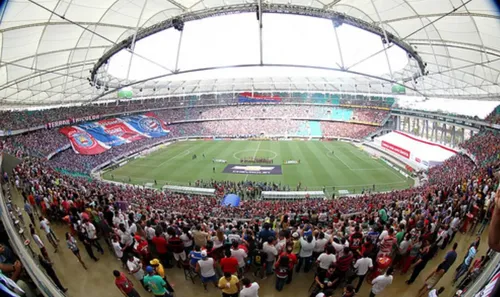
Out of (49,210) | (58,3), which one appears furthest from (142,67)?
(49,210)

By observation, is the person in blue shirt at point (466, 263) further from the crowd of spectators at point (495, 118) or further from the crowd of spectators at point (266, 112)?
the crowd of spectators at point (266, 112)

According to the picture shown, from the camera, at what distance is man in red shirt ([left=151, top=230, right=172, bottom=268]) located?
18.2 feet

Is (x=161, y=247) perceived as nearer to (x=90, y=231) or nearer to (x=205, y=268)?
(x=205, y=268)

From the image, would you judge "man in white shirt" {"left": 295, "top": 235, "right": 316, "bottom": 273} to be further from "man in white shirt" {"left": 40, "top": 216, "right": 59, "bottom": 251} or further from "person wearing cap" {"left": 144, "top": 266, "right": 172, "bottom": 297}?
"man in white shirt" {"left": 40, "top": 216, "right": 59, "bottom": 251}

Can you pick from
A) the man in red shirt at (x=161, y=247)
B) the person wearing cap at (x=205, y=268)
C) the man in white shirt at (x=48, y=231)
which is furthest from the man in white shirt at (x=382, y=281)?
the man in white shirt at (x=48, y=231)

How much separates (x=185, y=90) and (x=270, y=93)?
71.5 feet

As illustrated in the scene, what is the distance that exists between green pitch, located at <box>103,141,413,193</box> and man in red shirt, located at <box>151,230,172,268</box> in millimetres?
20936

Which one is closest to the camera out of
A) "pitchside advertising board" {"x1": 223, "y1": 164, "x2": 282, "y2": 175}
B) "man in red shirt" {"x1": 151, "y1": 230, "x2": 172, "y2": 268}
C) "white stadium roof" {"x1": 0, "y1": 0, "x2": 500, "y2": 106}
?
"man in red shirt" {"x1": 151, "y1": 230, "x2": 172, "y2": 268}

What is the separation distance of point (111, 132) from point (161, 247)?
42531mm

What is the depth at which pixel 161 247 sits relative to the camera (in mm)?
5586

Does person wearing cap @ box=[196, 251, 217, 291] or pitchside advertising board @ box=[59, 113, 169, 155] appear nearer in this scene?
person wearing cap @ box=[196, 251, 217, 291]

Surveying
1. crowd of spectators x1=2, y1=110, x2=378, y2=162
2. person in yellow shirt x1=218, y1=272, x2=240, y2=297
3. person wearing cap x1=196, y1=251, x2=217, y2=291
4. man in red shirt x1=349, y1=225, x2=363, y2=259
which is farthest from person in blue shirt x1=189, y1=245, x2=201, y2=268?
crowd of spectators x1=2, y1=110, x2=378, y2=162

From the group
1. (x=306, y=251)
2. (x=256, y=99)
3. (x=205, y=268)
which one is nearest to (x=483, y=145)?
(x=306, y=251)

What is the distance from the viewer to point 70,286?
A: 483 cm
